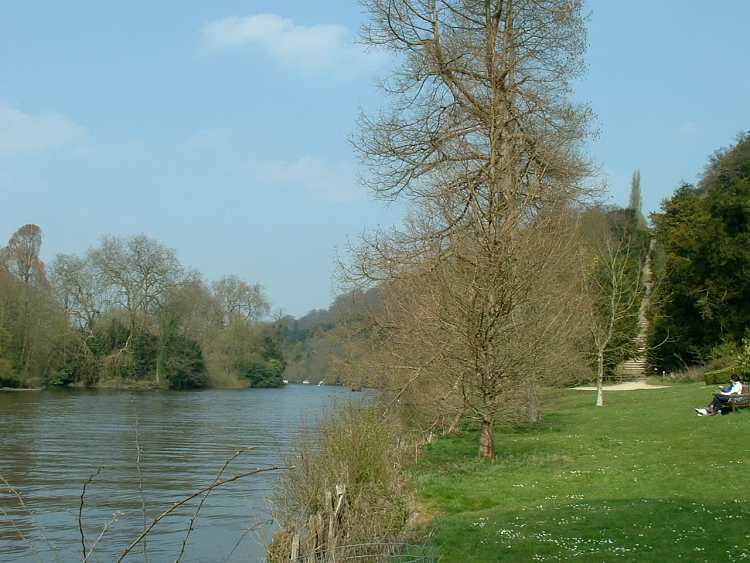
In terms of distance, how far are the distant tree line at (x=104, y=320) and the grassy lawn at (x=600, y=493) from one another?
47999mm

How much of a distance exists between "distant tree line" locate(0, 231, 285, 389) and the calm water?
60.5 ft

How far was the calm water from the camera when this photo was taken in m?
13.4

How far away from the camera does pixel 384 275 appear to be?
20109 mm

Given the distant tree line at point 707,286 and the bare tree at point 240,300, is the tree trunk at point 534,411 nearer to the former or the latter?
the distant tree line at point 707,286

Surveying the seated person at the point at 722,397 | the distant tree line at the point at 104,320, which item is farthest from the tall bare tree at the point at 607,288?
the distant tree line at the point at 104,320

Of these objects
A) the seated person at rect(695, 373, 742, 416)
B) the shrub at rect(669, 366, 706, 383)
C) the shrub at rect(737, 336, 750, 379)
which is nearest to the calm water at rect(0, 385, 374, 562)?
the seated person at rect(695, 373, 742, 416)

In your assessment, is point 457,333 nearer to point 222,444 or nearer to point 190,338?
point 222,444

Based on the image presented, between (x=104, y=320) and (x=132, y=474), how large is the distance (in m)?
47.7

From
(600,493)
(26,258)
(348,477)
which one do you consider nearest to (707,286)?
Result: (600,493)

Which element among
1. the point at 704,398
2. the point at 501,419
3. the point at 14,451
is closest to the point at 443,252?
the point at 501,419

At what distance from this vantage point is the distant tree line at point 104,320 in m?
61.1

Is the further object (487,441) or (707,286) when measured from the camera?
(707,286)

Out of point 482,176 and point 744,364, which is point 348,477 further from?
point 744,364

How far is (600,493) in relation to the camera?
12375mm
